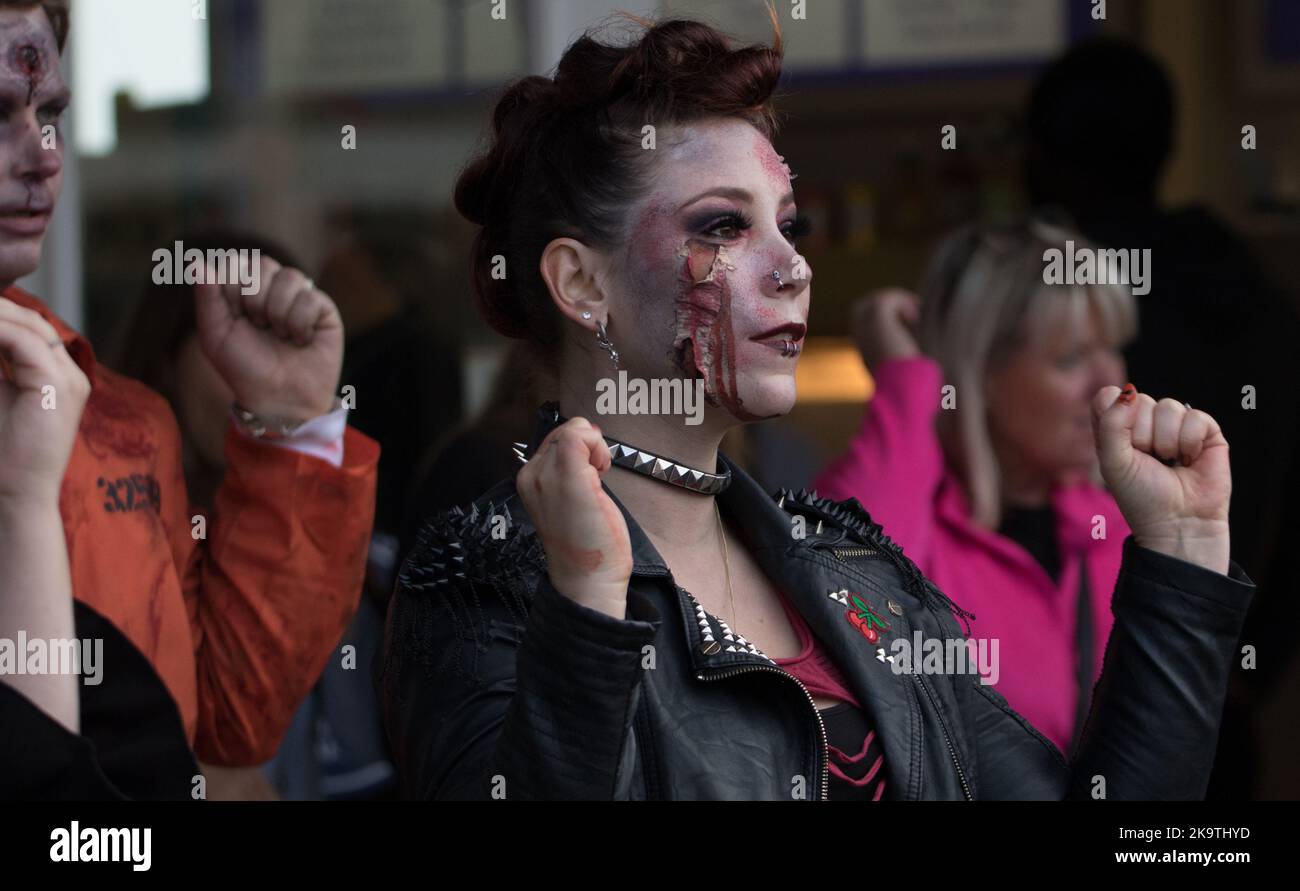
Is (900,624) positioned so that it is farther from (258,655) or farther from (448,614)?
(258,655)

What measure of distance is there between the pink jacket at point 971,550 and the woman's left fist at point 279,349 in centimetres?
81

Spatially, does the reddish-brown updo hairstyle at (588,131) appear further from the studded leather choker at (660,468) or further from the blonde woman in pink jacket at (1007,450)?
the blonde woman in pink jacket at (1007,450)

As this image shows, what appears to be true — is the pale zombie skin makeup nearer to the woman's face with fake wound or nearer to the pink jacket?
the woman's face with fake wound

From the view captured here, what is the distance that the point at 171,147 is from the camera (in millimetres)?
3553

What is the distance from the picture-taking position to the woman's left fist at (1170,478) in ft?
5.63

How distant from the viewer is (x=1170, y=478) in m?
1.72

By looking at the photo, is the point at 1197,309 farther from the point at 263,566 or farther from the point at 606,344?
the point at 263,566

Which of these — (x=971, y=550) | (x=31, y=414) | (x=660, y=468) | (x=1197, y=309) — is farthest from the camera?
(x=1197, y=309)

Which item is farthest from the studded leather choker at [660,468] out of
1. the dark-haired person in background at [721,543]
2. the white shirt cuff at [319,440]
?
the white shirt cuff at [319,440]

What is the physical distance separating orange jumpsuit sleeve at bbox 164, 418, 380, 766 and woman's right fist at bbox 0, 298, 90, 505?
48 cm

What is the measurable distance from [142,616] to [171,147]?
1.94m

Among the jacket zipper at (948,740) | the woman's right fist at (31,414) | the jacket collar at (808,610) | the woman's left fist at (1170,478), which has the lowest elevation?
the jacket zipper at (948,740)

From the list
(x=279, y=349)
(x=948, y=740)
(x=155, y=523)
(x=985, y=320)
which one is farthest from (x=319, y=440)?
(x=985, y=320)

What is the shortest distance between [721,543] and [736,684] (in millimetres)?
231
